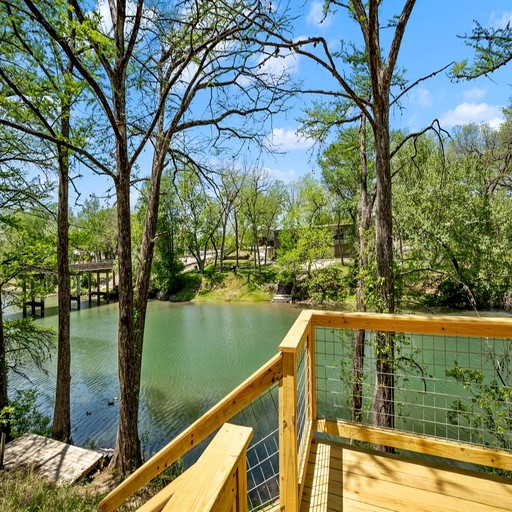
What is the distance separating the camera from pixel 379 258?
140 inches

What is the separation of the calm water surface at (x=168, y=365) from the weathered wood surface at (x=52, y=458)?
4.84ft

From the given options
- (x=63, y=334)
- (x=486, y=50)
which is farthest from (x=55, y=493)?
(x=486, y=50)

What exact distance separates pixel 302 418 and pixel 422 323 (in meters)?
0.99

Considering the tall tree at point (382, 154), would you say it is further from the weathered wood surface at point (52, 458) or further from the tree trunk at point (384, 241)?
the weathered wood surface at point (52, 458)

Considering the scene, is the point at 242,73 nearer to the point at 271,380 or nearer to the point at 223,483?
the point at 271,380

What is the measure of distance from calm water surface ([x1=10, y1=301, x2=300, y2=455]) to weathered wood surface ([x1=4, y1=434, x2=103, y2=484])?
1.48 metres

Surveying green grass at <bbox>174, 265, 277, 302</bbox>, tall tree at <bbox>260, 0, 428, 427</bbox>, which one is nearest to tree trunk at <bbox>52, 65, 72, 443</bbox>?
tall tree at <bbox>260, 0, 428, 427</bbox>

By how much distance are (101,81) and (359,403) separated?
607cm

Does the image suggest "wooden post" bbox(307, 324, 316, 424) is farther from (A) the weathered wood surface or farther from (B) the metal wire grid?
(A) the weathered wood surface

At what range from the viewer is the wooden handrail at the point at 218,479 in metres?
0.57

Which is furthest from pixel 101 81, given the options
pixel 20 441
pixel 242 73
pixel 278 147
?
pixel 20 441

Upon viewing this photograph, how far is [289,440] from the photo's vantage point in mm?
1384

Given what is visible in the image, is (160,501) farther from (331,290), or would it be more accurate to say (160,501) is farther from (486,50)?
(331,290)

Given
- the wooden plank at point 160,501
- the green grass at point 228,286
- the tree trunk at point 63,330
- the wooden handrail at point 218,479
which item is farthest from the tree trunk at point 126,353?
the green grass at point 228,286
